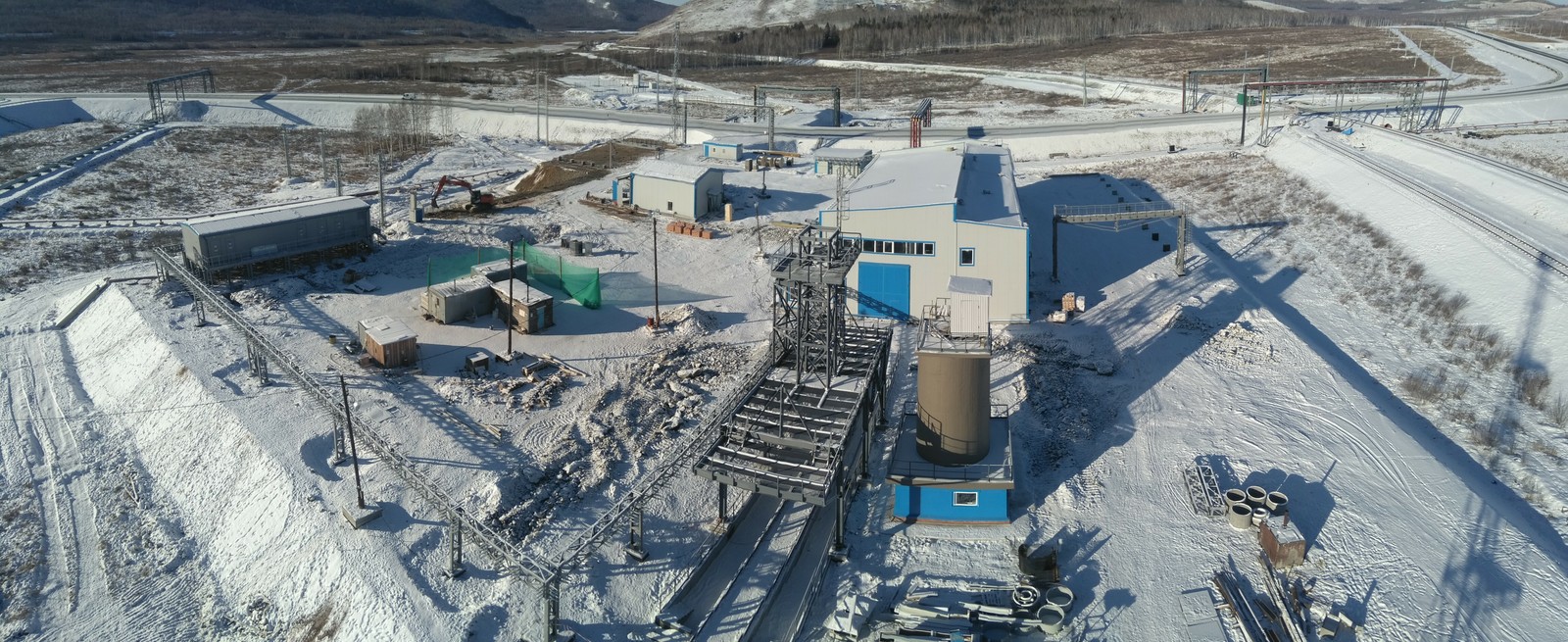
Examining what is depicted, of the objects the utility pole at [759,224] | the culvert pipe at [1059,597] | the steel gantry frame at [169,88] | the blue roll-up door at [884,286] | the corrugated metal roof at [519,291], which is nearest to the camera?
the culvert pipe at [1059,597]

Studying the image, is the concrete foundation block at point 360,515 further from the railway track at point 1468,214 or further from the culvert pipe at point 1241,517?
the railway track at point 1468,214

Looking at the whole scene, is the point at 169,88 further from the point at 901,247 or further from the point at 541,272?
the point at 901,247

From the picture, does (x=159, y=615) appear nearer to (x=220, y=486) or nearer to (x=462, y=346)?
(x=220, y=486)

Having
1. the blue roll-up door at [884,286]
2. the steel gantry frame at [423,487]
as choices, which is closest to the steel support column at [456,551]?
the steel gantry frame at [423,487]

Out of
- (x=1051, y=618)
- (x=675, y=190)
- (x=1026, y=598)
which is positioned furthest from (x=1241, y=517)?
(x=675, y=190)

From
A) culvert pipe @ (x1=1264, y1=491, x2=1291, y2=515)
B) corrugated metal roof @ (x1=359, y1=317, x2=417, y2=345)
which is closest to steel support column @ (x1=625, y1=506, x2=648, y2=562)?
corrugated metal roof @ (x1=359, y1=317, x2=417, y2=345)

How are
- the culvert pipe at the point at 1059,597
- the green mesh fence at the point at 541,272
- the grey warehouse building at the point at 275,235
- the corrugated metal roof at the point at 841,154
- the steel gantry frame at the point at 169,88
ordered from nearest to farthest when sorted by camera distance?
the culvert pipe at the point at 1059,597, the green mesh fence at the point at 541,272, the grey warehouse building at the point at 275,235, the corrugated metal roof at the point at 841,154, the steel gantry frame at the point at 169,88

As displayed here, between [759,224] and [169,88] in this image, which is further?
[169,88]
